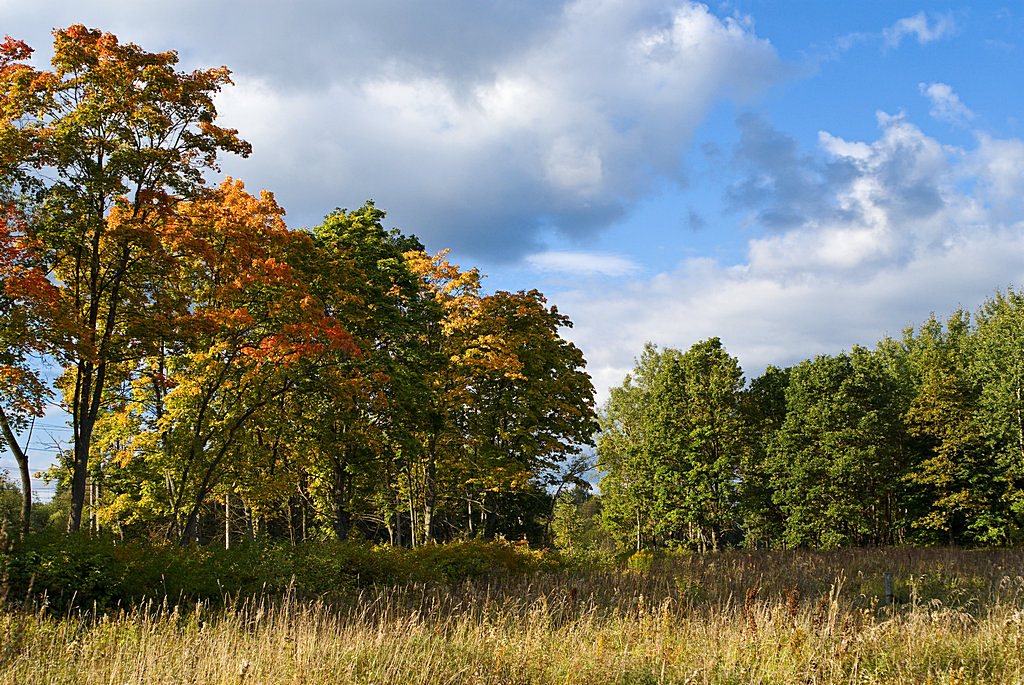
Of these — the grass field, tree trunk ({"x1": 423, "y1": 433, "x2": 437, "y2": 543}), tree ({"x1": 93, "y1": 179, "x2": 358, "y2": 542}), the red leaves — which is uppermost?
the red leaves

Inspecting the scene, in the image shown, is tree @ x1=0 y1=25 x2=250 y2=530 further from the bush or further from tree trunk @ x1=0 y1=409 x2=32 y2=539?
the bush

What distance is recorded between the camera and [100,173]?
63.1 ft

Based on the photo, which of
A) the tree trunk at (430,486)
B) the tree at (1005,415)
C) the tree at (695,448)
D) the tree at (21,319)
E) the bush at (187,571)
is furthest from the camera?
the tree at (695,448)

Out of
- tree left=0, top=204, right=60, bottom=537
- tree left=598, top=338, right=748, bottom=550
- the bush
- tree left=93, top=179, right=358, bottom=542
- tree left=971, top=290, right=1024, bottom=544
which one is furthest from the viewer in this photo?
tree left=598, top=338, right=748, bottom=550

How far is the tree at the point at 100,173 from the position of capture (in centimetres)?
1873

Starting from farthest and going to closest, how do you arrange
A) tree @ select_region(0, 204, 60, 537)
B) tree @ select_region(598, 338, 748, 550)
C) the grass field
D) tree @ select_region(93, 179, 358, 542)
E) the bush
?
tree @ select_region(598, 338, 748, 550) → tree @ select_region(93, 179, 358, 542) → tree @ select_region(0, 204, 60, 537) → the bush → the grass field

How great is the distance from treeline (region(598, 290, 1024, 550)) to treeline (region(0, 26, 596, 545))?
15124mm

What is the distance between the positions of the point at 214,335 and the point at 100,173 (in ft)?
16.9

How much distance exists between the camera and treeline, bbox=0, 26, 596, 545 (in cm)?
1892

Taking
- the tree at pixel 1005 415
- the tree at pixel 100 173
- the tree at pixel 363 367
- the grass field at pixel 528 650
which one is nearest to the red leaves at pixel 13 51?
the tree at pixel 100 173

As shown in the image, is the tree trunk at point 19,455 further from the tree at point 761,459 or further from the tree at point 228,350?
the tree at point 761,459

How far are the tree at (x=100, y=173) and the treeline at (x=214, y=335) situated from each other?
0.18ft

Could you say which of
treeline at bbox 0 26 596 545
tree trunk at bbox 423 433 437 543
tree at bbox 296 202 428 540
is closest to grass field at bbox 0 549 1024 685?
treeline at bbox 0 26 596 545

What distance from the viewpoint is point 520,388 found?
32.6m
